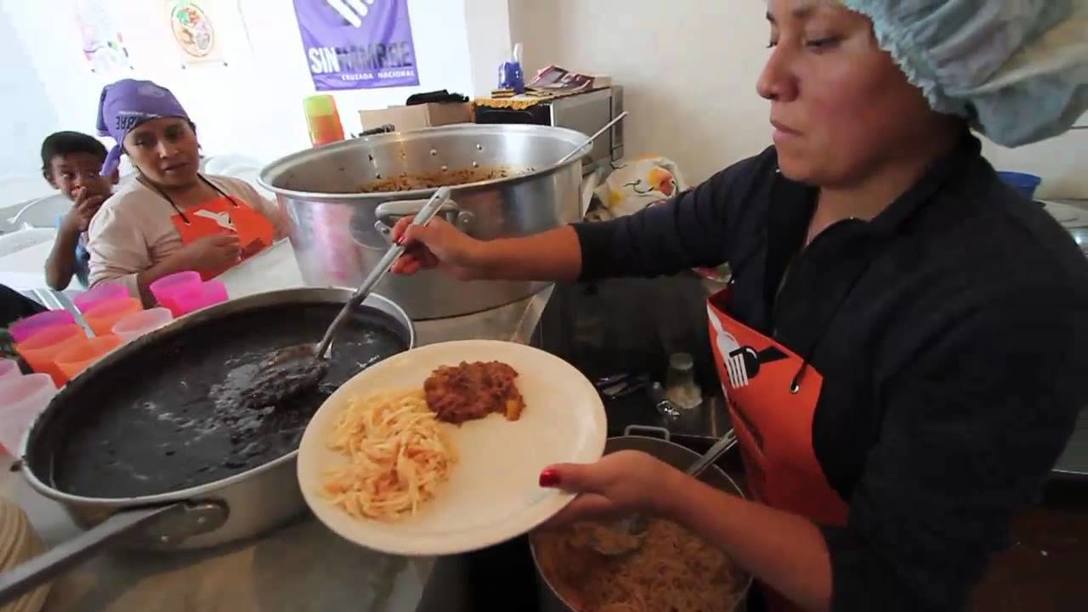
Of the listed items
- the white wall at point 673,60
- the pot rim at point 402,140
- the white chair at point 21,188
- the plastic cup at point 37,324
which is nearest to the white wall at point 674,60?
the white wall at point 673,60

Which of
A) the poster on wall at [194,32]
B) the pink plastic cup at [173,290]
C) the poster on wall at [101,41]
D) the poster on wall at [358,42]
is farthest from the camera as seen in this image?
the poster on wall at [101,41]

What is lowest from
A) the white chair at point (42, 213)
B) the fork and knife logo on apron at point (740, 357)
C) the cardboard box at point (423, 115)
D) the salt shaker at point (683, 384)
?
the salt shaker at point (683, 384)

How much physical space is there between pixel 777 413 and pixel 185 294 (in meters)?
0.94

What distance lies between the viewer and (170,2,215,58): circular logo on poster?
276 cm

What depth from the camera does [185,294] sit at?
3.24ft

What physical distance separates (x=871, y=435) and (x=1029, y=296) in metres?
0.20

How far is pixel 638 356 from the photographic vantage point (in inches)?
71.7

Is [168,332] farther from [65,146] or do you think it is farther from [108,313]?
[65,146]

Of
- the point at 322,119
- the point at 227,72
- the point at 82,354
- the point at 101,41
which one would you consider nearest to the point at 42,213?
the point at 101,41

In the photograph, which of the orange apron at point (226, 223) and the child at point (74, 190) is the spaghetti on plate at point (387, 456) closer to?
the orange apron at point (226, 223)

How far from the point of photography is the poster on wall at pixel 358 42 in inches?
94.1

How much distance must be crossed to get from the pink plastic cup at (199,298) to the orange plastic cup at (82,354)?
14 cm

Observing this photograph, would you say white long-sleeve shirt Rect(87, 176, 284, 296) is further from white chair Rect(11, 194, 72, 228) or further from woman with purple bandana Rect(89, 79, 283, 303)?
white chair Rect(11, 194, 72, 228)

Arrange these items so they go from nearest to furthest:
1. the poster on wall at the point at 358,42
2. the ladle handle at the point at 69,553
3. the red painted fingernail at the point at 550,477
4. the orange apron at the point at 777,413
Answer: the ladle handle at the point at 69,553, the red painted fingernail at the point at 550,477, the orange apron at the point at 777,413, the poster on wall at the point at 358,42
